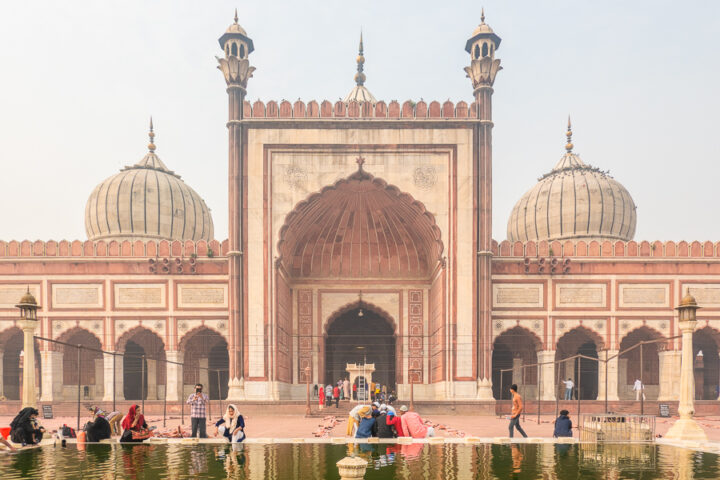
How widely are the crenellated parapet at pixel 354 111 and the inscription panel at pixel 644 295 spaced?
7.18 metres

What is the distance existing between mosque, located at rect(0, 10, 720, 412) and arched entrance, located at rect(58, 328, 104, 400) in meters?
0.07

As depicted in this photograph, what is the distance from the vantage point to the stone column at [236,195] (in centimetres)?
1878

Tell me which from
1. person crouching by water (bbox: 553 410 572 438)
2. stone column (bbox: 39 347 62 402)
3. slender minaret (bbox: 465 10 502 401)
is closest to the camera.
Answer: person crouching by water (bbox: 553 410 572 438)

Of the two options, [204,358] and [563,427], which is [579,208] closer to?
[204,358]

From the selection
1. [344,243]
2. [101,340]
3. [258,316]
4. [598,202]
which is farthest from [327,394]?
[598,202]

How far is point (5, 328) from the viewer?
20.2m

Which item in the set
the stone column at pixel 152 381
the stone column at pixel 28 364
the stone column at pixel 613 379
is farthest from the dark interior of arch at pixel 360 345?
the stone column at pixel 28 364

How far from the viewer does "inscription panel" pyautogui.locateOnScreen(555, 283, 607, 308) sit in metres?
20.1

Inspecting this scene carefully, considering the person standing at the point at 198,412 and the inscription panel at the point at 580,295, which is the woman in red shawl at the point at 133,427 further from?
the inscription panel at the point at 580,295

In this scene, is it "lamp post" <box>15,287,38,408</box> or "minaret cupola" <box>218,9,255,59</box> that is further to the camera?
"minaret cupola" <box>218,9,255,59</box>

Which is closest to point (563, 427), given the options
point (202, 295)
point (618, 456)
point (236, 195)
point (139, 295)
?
point (618, 456)

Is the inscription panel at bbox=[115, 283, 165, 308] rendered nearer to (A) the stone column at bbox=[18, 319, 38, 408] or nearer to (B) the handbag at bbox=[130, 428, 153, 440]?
(A) the stone column at bbox=[18, 319, 38, 408]

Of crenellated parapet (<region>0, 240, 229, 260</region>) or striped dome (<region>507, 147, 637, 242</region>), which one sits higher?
striped dome (<region>507, 147, 637, 242</region>)

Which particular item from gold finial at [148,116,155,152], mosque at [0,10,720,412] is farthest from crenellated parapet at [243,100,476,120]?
gold finial at [148,116,155,152]
